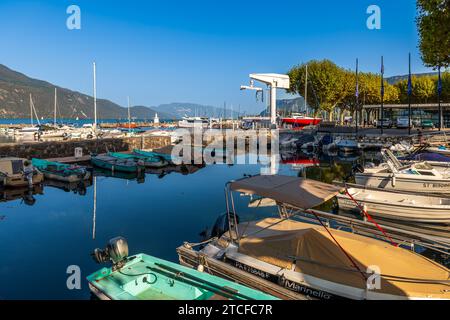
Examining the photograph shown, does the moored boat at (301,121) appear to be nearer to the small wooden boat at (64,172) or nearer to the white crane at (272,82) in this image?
the white crane at (272,82)

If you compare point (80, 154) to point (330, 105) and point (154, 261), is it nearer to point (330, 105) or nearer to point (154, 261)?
point (154, 261)

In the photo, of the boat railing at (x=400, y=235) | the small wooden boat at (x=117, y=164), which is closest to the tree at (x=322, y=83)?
the small wooden boat at (x=117, y=164)

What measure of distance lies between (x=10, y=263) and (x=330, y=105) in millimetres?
73907

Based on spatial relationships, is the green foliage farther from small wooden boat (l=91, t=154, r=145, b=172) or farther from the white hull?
the white hull

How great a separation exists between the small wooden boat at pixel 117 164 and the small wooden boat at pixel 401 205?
21.8m

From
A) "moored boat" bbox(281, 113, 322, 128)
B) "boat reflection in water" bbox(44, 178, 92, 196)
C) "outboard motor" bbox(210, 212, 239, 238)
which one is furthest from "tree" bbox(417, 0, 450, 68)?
"moored boat" bbox(281, 113, 322, 128)

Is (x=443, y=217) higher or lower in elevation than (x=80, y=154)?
lower

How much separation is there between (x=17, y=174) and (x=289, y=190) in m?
25.6

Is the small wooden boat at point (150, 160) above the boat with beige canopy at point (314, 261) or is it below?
above

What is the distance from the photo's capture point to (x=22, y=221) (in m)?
19.0

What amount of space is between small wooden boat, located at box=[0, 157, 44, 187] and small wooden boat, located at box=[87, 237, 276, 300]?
867 inches

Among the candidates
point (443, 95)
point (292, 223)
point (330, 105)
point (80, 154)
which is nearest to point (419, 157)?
point (292, 223)

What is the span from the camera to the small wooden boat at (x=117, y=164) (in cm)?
3353

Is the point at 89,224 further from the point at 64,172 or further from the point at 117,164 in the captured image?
the point at 117,164
